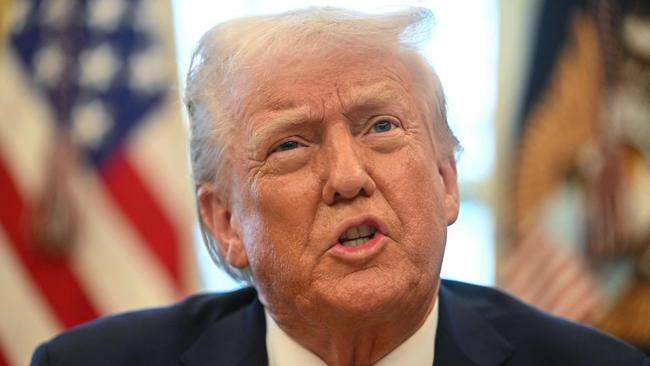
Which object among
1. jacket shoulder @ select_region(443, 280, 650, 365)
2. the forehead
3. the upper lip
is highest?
the forehead

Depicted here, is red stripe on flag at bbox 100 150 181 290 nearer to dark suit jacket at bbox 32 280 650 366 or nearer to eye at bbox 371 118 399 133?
dark suit jacket at bbox 32 280 650 366

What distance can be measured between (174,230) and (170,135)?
386mm

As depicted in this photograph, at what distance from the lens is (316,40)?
6.27 feet

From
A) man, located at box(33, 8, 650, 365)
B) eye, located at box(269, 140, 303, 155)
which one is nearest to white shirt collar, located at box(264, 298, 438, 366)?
man, located at box(33, 8, 650, 365)

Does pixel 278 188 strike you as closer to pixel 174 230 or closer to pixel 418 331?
pixel 418 331

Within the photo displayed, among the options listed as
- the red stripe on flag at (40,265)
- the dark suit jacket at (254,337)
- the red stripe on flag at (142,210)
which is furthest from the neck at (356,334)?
the red stripe on flag at (40,265)

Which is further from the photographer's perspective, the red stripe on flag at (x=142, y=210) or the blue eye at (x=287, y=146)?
the red stripe on flag at (x=142, y=210)

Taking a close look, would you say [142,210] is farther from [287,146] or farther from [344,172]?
[344,172]

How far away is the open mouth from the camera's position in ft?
6.08

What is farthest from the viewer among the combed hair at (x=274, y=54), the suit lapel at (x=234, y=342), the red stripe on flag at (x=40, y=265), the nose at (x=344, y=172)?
the red stripe on flag at (x=40, y=265)

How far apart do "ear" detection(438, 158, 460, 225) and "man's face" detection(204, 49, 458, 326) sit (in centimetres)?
7

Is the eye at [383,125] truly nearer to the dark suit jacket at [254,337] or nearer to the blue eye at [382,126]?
the blue eye at [382,126]

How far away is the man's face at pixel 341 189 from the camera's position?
183 cm

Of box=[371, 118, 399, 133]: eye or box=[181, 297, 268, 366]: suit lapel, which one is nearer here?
box=[371, 118, 399, 133]: eye
